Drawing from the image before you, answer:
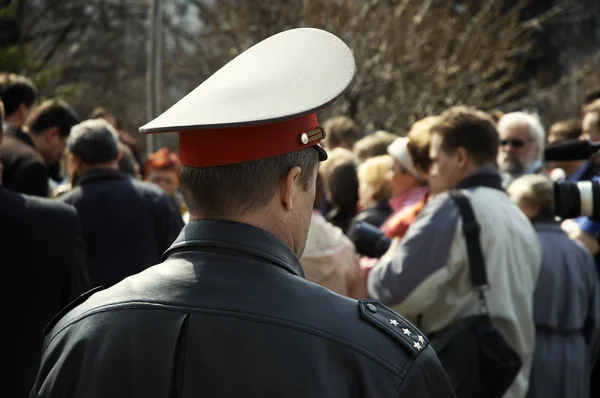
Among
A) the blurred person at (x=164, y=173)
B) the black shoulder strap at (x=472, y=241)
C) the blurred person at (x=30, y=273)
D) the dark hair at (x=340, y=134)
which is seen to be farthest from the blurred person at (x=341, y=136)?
the blurred person at (x=30, y=273)

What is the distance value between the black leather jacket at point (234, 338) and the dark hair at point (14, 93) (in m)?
4.03

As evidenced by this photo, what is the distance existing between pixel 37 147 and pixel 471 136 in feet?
9.94

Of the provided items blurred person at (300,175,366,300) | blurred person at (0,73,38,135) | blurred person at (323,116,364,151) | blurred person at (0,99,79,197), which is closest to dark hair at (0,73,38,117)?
blurred person at (0,73,38,135)

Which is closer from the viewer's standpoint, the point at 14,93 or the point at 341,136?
the point at 14,93

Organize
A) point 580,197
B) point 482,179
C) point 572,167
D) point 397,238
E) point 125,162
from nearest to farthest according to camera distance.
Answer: point 580,197 < point 482,179 < point 397,238 < point 125,162 < point 572,167

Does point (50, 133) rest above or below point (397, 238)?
above

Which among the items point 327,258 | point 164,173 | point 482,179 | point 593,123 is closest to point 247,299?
point 482,179

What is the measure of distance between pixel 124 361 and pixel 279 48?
0.73 m

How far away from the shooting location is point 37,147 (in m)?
6.28

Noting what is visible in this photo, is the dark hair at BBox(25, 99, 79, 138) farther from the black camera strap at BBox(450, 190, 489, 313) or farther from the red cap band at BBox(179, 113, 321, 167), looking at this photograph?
the red cap band at BBox(179, 113, 321, 167)

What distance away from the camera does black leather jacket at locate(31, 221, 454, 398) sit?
1.88 m

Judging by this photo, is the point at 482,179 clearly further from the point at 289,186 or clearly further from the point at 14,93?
the point at 14,93

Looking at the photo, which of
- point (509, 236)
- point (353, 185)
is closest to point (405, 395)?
point (509, 236)

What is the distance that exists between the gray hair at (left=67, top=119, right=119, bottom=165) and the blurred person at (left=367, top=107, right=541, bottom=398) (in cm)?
186
